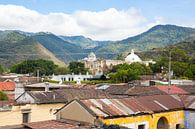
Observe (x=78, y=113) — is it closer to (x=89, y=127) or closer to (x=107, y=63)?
(x=89, y=127)

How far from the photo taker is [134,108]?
2152cm

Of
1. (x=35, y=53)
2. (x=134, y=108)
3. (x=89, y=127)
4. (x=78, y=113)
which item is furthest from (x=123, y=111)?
(x=35, y=53)

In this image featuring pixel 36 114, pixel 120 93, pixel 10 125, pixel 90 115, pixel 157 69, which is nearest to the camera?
pixel 90 115

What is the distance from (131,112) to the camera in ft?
68.1

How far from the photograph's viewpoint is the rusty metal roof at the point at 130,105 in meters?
19.8

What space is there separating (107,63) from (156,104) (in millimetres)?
99297

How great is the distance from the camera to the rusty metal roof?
19.8 m

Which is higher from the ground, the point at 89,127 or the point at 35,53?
the point at 35,53

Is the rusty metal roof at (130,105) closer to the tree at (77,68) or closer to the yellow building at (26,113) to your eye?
the yellow building at (26,113)

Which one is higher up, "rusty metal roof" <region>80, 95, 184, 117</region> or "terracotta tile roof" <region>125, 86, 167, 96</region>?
"terracotta tile roof" <region>125, 86, 167, 96</region>

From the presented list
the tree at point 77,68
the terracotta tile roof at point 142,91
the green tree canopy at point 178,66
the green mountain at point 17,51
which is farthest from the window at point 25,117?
the green mountain at point 17,51

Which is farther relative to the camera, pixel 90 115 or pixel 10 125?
pixel 10 125

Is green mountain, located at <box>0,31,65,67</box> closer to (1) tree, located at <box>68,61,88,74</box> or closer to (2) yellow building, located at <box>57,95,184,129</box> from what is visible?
(1) tree, located at <box>68,61,88,74</box>

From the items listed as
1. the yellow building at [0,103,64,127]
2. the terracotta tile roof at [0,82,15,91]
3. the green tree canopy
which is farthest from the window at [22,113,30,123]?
the green tree canopy
